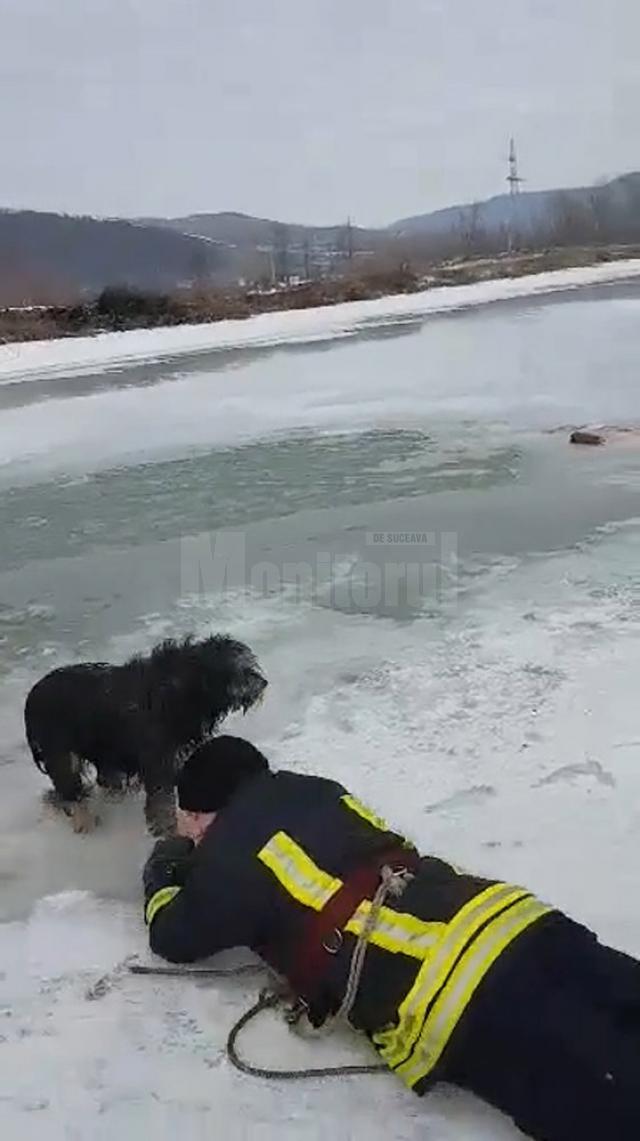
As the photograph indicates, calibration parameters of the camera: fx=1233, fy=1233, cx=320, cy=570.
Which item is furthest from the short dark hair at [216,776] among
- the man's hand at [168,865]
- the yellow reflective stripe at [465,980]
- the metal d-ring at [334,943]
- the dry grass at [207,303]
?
the dry grass at [207,303]

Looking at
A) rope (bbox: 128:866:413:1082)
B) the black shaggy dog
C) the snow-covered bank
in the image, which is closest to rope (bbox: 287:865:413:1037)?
rope (bbox: 128:866:413:1082)

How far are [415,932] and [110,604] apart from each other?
3178 mm

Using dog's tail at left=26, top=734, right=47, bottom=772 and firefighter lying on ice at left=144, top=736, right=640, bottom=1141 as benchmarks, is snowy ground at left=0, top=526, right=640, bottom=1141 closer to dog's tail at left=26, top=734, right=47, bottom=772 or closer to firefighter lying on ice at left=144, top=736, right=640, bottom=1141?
firefighter lying on ice at left=144, top=736, right=640, bottom=1141

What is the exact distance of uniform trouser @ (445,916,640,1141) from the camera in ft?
6.17

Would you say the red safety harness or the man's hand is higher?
the red safety harness

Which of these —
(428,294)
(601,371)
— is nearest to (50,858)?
(601,371)

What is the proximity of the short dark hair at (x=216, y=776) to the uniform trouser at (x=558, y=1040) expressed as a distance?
2.59 ft

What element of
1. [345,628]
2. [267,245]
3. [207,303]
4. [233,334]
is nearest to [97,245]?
[267,245]

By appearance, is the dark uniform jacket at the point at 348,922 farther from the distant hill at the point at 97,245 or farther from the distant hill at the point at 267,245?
the distant hill at the point at 97,245

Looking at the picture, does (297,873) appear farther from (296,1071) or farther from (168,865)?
(168,865)

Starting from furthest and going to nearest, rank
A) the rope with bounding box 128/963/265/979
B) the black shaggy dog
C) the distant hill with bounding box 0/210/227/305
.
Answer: the distant hill with bounding box 0/210/227/305 < the black shaggy dog < the rope with bounding box 128/963/265/979

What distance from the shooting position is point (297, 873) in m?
2.36

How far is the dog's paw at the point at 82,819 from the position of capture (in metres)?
3.32

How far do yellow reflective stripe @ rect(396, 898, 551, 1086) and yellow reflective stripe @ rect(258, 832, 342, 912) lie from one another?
1.05ft
